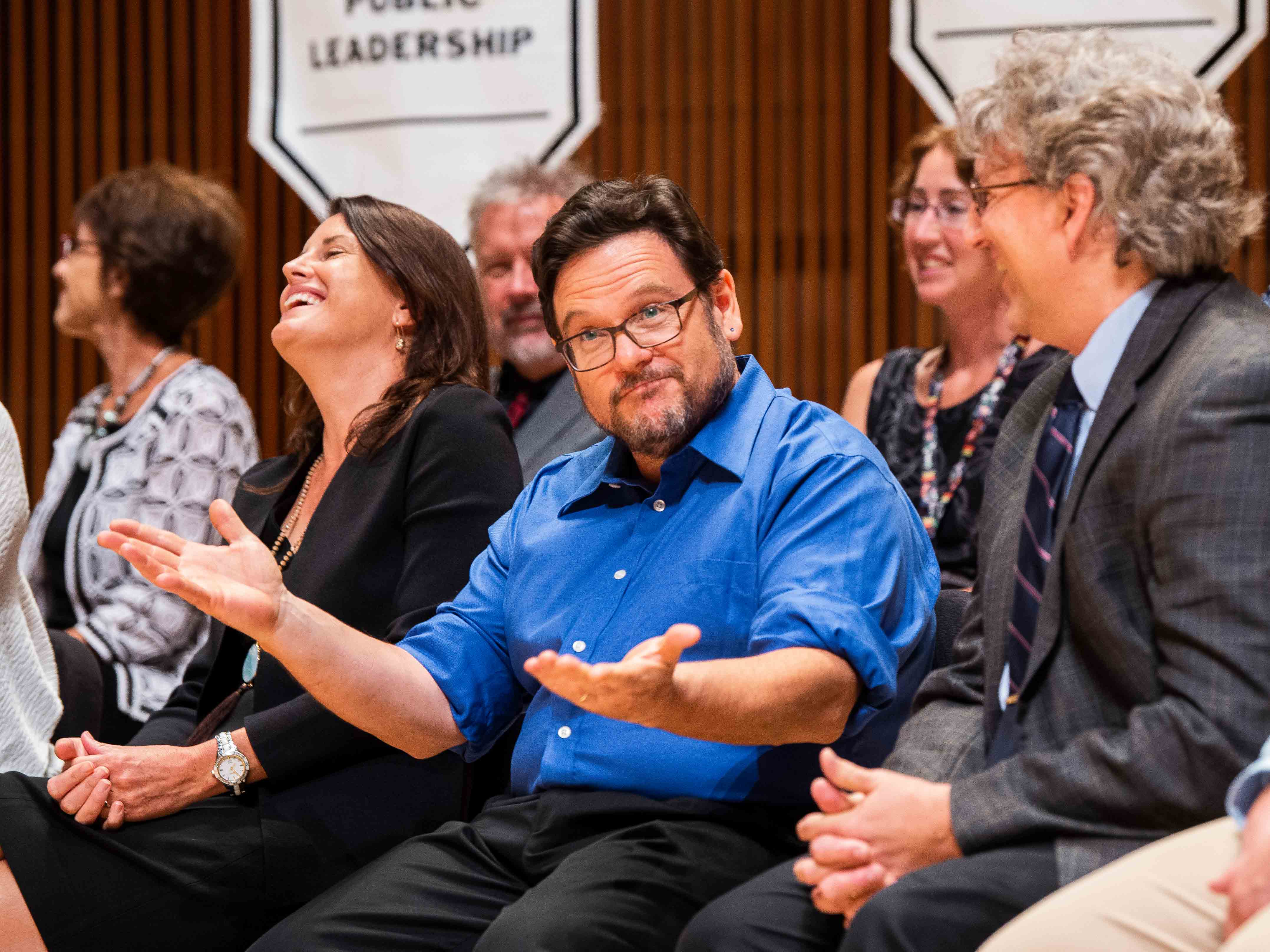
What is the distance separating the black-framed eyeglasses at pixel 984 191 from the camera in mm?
1597

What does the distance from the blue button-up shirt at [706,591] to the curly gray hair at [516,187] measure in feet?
4.95

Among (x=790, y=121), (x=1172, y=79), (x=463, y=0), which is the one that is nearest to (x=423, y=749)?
(x=1172, y=79)

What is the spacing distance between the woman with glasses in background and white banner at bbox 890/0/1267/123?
0.66 feet

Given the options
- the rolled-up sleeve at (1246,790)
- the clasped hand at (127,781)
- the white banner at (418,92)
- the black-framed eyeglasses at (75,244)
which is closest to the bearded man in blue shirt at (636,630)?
the clasped hand at (127,781)

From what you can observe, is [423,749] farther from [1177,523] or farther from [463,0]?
[463,0]

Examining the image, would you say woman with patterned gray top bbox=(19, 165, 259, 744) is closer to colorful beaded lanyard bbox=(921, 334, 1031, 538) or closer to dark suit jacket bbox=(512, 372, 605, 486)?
dark suit jacket bbox=(512, 372, 605, 486)

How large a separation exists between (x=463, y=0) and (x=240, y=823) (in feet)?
6.61

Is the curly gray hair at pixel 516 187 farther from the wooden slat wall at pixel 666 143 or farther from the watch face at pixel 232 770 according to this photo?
the watch face at pixel 232 770

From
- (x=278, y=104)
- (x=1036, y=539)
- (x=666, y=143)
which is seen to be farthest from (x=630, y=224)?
(x=666, y=143)

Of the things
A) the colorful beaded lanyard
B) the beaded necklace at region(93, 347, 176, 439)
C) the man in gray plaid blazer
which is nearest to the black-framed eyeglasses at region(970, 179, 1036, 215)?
the man in gray plaid blazer

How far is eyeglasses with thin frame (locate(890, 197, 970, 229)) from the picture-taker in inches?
127

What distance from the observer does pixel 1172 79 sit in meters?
1.53

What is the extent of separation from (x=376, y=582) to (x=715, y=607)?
25.5 inches

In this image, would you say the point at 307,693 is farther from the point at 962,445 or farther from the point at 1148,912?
the point at 962,445
